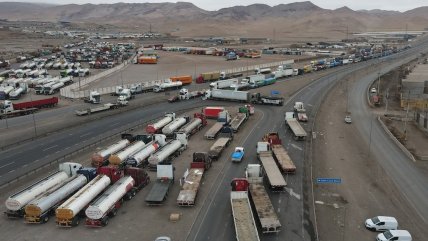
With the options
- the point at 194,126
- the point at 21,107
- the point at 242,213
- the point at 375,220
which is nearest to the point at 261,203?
the point at 242,213

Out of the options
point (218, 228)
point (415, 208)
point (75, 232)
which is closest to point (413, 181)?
point (415, 208)

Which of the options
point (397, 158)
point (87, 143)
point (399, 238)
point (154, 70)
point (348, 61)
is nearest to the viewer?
point (399, 238)

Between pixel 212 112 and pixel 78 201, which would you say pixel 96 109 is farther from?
pixel 78 201

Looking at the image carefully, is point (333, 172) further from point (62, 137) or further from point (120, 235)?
point (62, 137)

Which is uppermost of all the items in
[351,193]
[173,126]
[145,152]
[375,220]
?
[173,126]

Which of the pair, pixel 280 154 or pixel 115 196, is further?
pixel 280 154

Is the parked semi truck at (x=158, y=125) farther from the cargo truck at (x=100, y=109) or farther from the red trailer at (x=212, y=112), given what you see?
the cargo truck at (x=100, y=109)

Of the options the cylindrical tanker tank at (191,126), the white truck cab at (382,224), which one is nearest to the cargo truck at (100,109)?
the cylindrical tanker tank at (191,126)
